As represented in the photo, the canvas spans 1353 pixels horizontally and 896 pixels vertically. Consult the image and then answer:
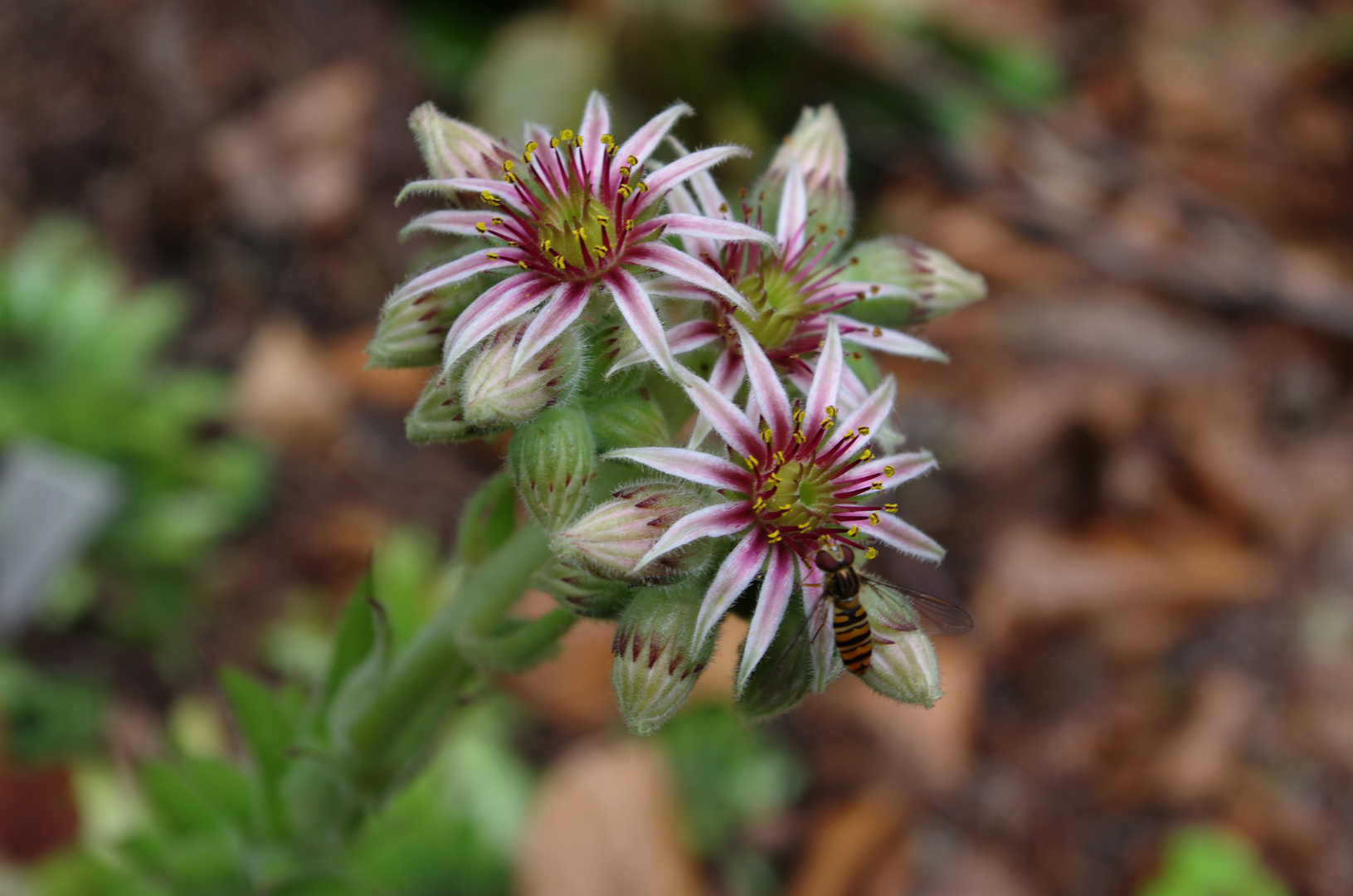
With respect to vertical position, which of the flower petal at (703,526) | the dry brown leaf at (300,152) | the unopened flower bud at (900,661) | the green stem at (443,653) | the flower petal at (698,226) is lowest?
the dry brown leaf at (300,152)

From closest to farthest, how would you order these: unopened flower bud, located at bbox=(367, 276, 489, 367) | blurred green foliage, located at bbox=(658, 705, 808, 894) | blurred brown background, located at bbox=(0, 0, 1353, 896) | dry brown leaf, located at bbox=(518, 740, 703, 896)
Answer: unopened flower bud, located at bbox=(367, 276, 489, 367) < dry brown leaf, located at bbox=(518, 740, 703, 896) < blurred green foliage, located at bbox=(658, 705, 808, 894) < blurred brown background, located at bbox=(0, 0, 1353, 896)

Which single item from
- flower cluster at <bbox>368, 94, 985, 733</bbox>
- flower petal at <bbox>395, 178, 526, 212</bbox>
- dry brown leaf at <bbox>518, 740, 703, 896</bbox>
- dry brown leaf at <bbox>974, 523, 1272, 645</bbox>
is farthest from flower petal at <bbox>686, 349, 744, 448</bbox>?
dry brown leaf at <bbox>974, 523, 1272, 645</bbox>

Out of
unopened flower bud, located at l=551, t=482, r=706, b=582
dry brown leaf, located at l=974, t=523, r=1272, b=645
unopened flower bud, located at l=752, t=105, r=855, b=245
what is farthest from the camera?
dry brown leaf, located at l=974, t=523, r=1272, b=645

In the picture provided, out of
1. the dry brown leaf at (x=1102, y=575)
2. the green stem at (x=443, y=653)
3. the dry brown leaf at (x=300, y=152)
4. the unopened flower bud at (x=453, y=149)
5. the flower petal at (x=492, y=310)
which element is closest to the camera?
the flower petal at (x=492, y=310)

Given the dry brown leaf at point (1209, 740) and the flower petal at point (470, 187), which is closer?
the flower petal at point (470, 187)

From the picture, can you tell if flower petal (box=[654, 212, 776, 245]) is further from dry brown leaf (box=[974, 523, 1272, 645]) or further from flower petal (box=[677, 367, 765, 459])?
dry brown leaf (box=[974, 523, 1272, 645])

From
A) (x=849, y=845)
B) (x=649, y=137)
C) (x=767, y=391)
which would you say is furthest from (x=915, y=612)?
(x=849, y=845)

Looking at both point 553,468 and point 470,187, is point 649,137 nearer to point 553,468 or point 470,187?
point 470,187

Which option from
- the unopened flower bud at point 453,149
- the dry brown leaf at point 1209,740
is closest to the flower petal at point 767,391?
the unopened flower bud at point 453,149

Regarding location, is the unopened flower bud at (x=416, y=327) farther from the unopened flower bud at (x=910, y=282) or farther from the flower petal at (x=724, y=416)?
the unopened flower bud at (x=910, y=282)
